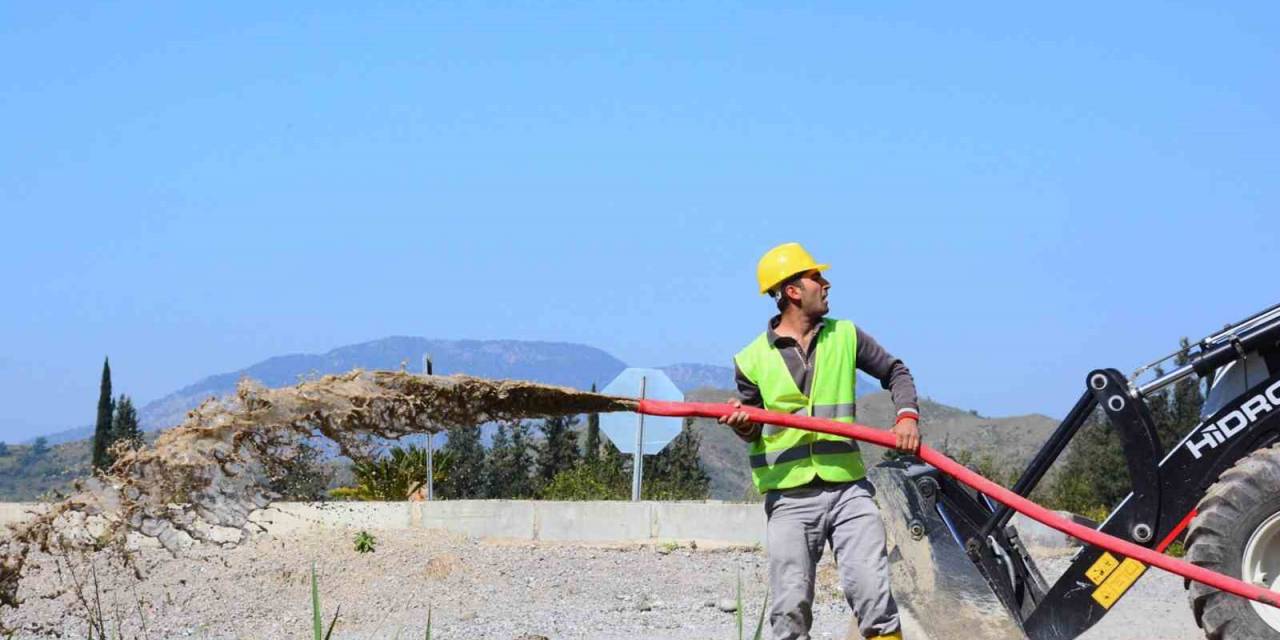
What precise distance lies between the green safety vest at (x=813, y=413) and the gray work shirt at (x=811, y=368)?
33 mm

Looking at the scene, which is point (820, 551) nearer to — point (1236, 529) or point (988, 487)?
point (988, 487)

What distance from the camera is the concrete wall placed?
15609mm

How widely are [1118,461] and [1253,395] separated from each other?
16161 mm

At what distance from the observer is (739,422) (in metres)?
6.68

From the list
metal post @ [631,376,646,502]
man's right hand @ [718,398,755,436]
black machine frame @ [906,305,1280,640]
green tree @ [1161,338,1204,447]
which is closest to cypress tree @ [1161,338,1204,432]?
green tree @ [1161,338,1204,447]

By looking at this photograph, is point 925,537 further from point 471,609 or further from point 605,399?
point 471,609

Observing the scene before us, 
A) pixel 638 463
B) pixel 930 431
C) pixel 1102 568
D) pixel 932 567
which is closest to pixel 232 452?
pixel 932 567

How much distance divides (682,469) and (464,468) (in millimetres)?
5209

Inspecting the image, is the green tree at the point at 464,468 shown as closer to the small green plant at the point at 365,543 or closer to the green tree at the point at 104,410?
the small green plant at the point at 365,543

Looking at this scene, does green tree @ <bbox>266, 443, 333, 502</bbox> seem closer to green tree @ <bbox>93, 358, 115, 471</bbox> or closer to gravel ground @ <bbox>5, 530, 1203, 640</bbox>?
gravel ground @ <bbox>5, 530, 1203, 640</bbox>

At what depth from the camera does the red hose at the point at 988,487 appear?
21.9ft

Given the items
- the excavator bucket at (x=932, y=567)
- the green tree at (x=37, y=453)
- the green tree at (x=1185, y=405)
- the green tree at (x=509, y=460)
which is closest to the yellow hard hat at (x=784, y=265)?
the excavator bucket at (x=932, y=567)

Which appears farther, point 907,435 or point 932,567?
point 932,567

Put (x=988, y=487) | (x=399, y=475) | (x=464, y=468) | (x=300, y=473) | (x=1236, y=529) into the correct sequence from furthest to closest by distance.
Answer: (x=464, y=468) < (x=399, y=475) < (x=1236, y=529) < (x=988, y=487) < (x=300, y=473)
